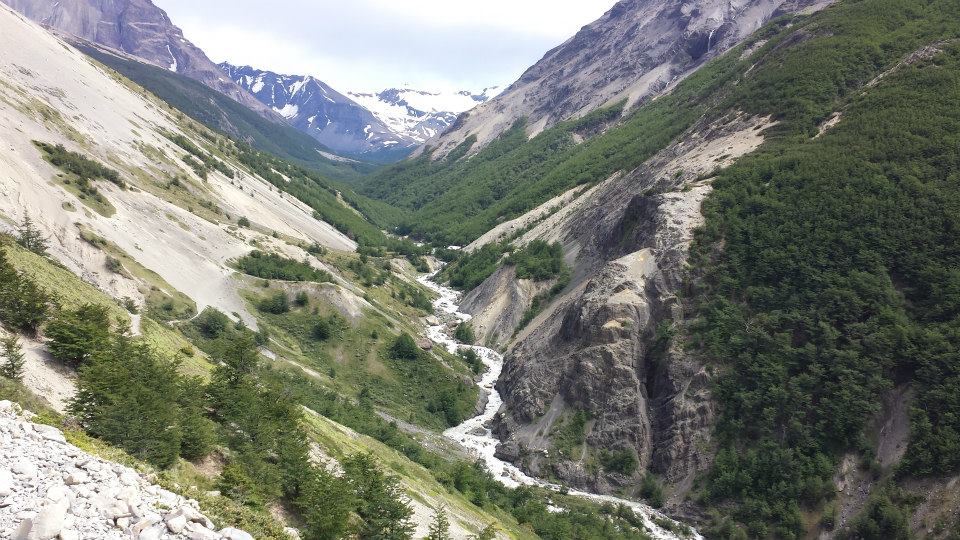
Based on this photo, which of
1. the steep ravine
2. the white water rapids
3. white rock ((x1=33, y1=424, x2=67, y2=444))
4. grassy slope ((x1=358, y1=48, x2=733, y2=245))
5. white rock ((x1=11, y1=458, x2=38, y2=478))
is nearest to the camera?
white rock ((x1=11, y1=458, x2=38, y2=478))

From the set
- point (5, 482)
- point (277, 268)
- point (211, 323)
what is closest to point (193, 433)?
point (5, 482)

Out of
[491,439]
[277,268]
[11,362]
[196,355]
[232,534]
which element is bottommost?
[491,439]

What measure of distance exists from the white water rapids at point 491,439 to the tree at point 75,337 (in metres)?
37.0

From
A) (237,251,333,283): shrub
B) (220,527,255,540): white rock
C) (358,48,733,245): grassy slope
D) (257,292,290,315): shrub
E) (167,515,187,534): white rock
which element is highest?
(358,48,733,245): grassy slope

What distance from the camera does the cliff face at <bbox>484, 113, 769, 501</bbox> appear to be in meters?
48.8

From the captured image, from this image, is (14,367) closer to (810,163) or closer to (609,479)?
(609,479)

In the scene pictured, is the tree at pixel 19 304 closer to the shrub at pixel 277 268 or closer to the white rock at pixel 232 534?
the white rock at pixel 232 534

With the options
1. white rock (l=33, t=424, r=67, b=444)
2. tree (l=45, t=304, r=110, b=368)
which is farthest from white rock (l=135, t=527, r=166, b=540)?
tree (l=45, t=304, r=110, b=368)

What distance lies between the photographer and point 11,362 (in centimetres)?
1622

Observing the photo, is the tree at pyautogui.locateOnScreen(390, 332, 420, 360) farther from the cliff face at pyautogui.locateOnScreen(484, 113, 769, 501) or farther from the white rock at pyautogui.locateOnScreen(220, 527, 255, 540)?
the white rock at pyautogui.locateOnScreen(220, 527, 255, 540)

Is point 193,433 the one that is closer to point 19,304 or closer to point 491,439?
point 19,304

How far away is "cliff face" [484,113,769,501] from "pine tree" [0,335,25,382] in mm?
42886

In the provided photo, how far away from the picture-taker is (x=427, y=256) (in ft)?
449

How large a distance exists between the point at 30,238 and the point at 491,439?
146ft
